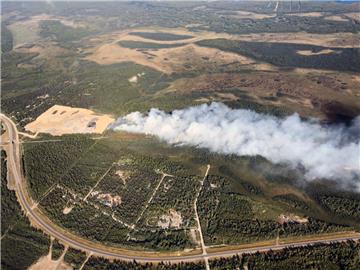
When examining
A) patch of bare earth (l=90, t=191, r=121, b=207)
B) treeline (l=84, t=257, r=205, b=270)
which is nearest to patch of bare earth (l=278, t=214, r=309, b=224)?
treeline (l=84, t=257, r=205, b=270)

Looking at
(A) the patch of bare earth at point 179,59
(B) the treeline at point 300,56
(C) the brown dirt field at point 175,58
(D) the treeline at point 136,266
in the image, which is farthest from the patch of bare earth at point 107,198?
(B) the treeline at point 300,56

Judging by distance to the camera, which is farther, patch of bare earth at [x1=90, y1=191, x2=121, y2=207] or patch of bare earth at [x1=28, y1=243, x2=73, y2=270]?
patch of bare earth at [x1=90, y1=191, x2=121, y2=207]

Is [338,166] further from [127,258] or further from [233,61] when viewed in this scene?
[233,61]

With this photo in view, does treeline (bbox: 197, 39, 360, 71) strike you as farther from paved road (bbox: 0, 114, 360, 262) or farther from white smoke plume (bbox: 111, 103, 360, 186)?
paved road (bbox: 0, 114, 360, 262)

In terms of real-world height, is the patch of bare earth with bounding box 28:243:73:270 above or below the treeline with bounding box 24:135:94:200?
below

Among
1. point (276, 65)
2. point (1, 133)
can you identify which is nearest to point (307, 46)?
point (276, 65)

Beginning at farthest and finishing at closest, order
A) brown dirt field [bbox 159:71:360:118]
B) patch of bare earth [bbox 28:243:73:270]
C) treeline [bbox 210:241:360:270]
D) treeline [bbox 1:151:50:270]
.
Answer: brown dirt field [bbox 159:71:360:118]
treeline [bbox 1:151:50:270]
patch of bare earth [bbox 28:243:73:270]
treeline [bbox 210:241:360:270]
